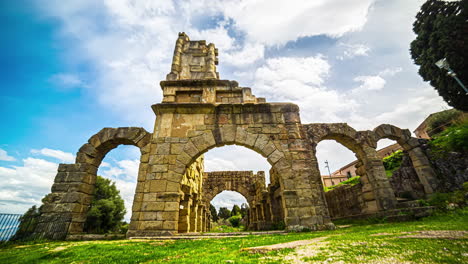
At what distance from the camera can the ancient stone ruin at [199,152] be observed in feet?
20.5

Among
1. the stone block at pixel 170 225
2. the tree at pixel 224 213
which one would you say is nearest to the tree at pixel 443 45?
the stone block at pixel 170 225

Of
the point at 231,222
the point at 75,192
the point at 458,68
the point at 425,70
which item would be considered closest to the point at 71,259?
the point at 75,192

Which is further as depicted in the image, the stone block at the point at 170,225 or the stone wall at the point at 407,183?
the stone wall at the point at 407,183

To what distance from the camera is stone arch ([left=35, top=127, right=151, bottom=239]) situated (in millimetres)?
6695

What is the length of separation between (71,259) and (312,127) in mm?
9385

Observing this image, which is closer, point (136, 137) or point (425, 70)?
point (136, 137)

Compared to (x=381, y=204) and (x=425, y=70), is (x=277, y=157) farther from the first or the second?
(x=425, y=70)

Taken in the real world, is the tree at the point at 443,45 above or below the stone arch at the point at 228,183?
above

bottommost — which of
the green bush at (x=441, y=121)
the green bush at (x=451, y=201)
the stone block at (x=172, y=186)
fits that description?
the green bush at (x=451, y=201)

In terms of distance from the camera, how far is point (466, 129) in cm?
990

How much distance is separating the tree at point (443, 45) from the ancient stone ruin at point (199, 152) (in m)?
5.15

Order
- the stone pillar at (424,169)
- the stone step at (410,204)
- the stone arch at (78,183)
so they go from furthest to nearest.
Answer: the stone pillar at (424,169) < the stone step at (410,204) < the stone arch at (78,183)

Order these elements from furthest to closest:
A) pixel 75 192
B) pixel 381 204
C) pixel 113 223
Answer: pixel 113 223 → pixel 381 204 → pixel 75 192

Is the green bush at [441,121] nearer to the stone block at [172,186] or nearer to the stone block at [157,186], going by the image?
the stone block at [172,186]
